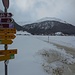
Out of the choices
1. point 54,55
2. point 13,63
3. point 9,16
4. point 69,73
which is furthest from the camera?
point 54,55

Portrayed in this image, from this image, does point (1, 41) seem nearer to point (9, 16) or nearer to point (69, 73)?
point (9, 16)

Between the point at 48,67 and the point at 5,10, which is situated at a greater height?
the point at 5,10

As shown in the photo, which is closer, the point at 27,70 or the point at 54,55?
the point at 27,70

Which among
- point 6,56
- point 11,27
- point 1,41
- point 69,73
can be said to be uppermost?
point 11,27

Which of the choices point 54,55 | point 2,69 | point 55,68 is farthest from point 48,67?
point 54,55

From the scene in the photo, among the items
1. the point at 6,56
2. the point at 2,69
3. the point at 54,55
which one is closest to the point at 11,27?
the point at 6,56

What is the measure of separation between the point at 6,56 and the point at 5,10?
4.41 ft

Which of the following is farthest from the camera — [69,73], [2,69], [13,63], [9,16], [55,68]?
[69,73]

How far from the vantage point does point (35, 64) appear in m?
9.48

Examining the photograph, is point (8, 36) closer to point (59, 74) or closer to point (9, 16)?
point (9, 16)

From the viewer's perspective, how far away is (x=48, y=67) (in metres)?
9.36

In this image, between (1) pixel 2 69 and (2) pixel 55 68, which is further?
(2) pixel 55 68

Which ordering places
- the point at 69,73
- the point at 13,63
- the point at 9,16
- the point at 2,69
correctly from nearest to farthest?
the point at 9,16 → the point at 2,69 → the point at 13,63 → the point at 69,73

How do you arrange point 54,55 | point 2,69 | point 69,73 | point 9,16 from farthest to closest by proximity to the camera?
point 54,55 → point 69,73 → point 2,69 → point 9,16
